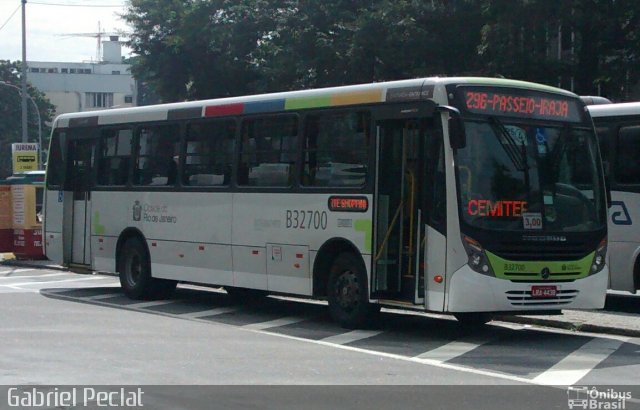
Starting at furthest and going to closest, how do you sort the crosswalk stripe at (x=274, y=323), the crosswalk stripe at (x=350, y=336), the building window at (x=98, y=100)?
1. the building window at (x=98, y=100)
2. the crosswalk stripe at (x=274, y=323)
3. the crosswalk stripe at (x=350, y=336)

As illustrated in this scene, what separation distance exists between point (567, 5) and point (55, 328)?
19.7 meters

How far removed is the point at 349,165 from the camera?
14.7m

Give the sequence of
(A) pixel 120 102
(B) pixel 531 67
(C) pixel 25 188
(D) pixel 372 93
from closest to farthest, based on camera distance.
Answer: (D) pixel 372 93, (C) pixel 25 188, (B) pixel 531 67, (A) pixel 120 102

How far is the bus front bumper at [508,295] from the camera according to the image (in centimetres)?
1321

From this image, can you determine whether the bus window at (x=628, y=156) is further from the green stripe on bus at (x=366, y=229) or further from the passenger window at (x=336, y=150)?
the green stripe on bus at (x=366, y=229)

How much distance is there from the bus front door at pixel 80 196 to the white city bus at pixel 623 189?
357 inches

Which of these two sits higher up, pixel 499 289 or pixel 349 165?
pixel 349 165

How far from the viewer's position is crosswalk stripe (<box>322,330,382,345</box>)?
541 inches

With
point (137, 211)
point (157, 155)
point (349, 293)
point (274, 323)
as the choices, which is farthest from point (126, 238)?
point (349, 293)

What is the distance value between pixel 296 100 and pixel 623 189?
511cm

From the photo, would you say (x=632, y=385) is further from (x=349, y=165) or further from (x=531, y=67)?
(x=531, y=67)

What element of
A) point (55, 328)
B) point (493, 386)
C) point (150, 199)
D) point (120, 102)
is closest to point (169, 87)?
point (150, 199)

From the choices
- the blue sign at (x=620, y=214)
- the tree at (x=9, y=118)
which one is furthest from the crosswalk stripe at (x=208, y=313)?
the tree at (x=9, y=118)

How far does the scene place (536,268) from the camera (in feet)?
44.5
